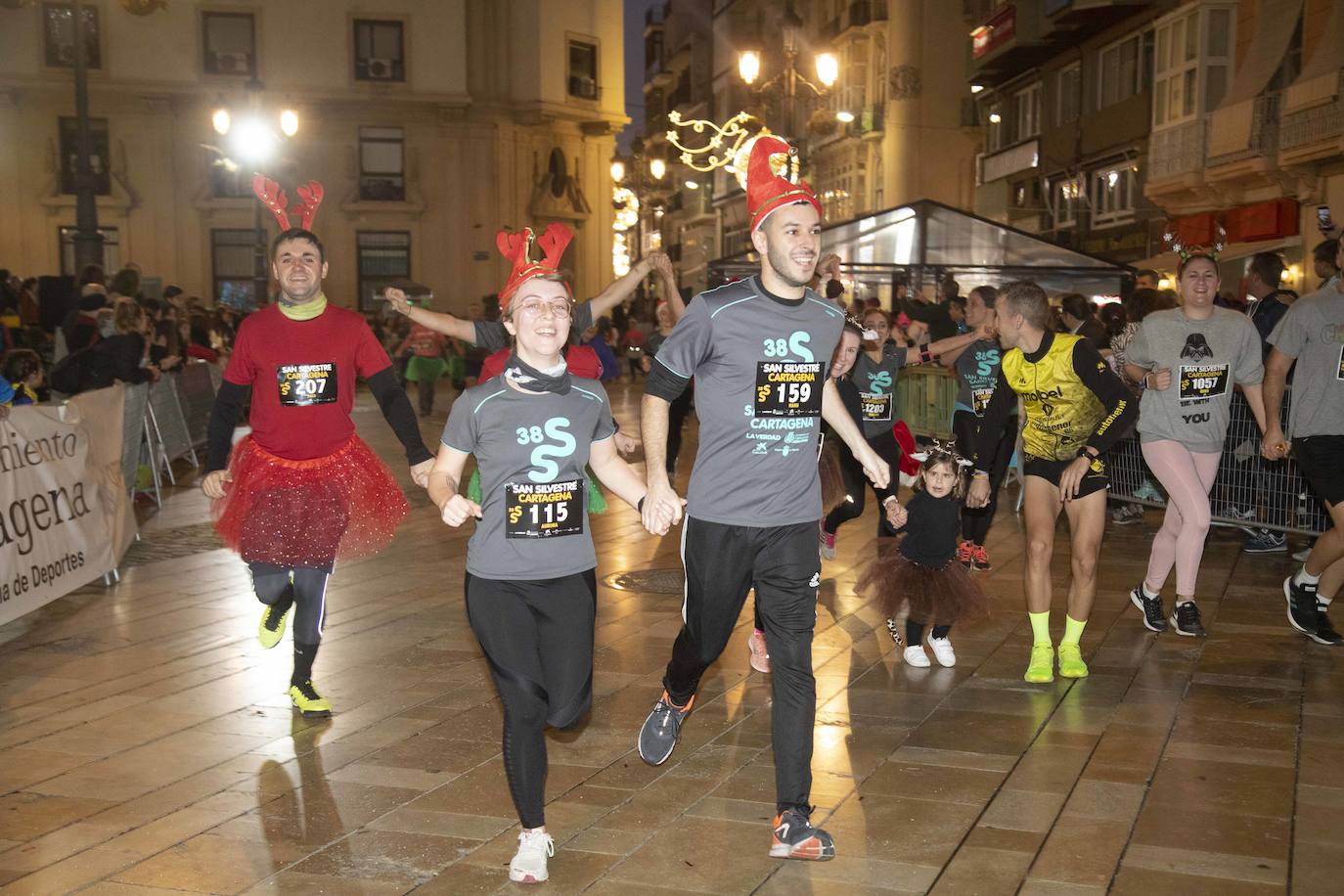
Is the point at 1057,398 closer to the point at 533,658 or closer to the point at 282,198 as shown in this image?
the point at 533,658

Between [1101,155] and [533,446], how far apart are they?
3125 centimetres

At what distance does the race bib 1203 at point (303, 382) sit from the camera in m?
6.54

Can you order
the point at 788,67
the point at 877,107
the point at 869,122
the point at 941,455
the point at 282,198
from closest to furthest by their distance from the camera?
the point at 282,198 → the point at 941,455 → the point at 788,67 → the point at 877,107 → the point at 869,122

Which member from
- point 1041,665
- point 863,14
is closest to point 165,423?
point 1041,665

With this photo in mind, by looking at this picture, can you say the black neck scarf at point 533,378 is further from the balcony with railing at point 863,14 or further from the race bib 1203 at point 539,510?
the balcony with railing at point 863,14

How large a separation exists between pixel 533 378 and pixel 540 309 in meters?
0.23

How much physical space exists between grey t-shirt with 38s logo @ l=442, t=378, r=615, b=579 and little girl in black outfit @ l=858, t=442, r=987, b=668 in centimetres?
304

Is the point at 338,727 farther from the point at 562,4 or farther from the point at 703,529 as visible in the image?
the point at 562,4

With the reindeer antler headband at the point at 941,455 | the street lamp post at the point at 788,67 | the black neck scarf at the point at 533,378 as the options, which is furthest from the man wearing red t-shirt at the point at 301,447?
the street lamp post at the point at 788,67

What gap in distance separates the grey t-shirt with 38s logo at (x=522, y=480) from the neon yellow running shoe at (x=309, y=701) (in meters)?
2.13

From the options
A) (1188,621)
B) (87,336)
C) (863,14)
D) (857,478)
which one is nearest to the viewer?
(1188,621)

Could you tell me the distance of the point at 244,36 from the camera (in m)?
47.2

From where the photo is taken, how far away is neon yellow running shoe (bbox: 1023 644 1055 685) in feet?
23.7

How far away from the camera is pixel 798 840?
479 cm
